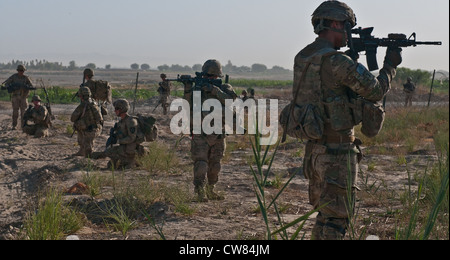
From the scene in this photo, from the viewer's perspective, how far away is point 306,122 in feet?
13.2

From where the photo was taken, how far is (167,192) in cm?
622

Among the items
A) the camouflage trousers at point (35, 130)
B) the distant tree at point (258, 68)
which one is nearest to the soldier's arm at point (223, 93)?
the camouflage trousers at point (35, 130)

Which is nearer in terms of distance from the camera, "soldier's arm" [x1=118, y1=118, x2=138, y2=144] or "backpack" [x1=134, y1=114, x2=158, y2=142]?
"soldier's arm" [x1=118, y1=118, x2=138, y2=144]

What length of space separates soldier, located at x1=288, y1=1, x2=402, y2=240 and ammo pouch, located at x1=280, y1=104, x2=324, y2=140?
0.08 ft

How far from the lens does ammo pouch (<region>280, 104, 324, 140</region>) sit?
13.1 ft

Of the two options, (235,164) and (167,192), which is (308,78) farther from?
(235,164)

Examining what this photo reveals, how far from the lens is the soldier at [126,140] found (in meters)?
8.64

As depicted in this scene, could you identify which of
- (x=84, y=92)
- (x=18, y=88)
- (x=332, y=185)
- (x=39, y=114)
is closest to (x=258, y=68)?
(x=18, y=88)

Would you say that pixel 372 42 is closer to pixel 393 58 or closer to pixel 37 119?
pixel 393 58

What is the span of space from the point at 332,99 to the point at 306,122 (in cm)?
24

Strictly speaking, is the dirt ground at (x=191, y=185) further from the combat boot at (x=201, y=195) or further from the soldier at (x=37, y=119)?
the soldier at (x=37, y=119)

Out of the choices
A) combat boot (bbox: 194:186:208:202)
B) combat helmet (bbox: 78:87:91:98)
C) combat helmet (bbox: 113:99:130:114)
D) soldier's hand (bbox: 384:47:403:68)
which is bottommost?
combat boot (bbox: 194:186:208:202)

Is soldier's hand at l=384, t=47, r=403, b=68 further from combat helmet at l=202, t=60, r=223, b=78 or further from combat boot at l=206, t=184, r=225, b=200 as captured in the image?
combat boot at l=206, t=184, r=225, b=200

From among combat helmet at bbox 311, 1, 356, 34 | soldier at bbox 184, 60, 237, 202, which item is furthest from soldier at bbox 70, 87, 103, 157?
combat helmet at bbox 311, 1, 356, 34
